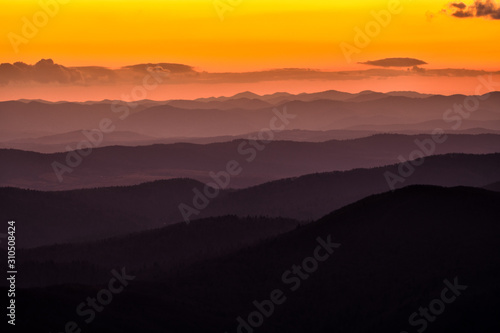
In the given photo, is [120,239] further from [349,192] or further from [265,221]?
[349,192]

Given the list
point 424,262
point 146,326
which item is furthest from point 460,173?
point 146,326

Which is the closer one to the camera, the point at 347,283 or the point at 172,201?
the point at 347,283

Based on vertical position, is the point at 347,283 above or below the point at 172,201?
below

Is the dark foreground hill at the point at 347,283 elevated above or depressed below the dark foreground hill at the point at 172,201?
below

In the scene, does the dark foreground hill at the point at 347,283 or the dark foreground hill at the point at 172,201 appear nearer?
the dark foreground hill at the point at 347,283
